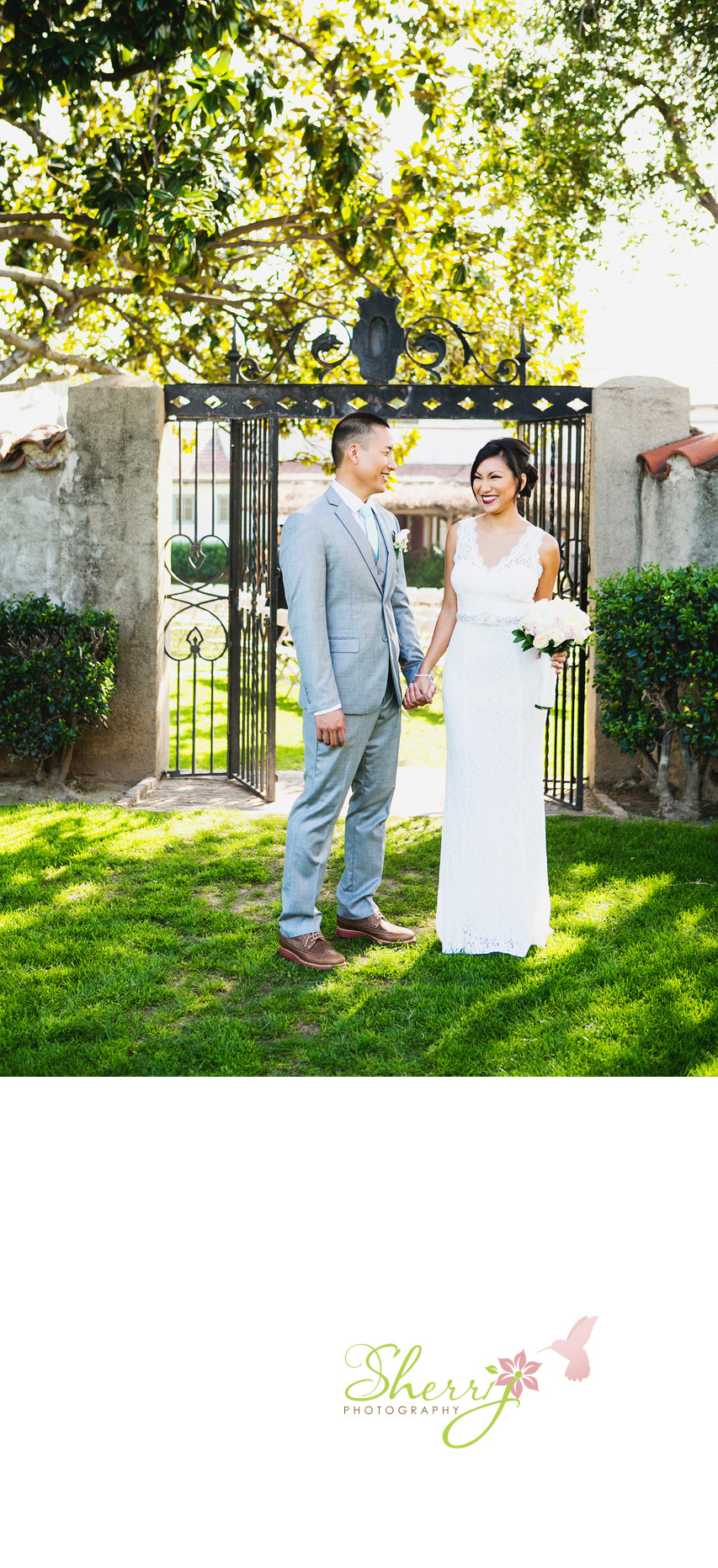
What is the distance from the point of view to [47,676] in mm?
7457

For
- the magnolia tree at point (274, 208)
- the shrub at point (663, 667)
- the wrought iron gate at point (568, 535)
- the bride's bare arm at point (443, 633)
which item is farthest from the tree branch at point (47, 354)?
the bride's bare arm at point (443, 633)

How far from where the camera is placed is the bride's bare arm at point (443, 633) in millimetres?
4570

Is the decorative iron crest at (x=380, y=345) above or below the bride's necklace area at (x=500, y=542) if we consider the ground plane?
above

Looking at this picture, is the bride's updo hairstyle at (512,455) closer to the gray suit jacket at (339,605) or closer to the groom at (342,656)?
the groom at (342,656)

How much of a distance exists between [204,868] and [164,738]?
292 cm

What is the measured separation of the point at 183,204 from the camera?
789 centimetres

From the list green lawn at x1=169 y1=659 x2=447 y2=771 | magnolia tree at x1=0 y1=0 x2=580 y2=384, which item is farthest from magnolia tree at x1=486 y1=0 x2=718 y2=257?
A: green lawn at x1=169 y1=659 x2=447 y2=771

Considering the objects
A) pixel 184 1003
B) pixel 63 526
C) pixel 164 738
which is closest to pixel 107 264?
pixel 63 526

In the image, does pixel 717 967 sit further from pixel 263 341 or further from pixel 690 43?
pixel 690 43

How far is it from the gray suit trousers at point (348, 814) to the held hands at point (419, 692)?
0.07m

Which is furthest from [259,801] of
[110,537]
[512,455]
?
[512,455]

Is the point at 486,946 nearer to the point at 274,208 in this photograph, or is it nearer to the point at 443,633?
the point at 443,633

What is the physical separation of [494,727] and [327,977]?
1.15 metres
